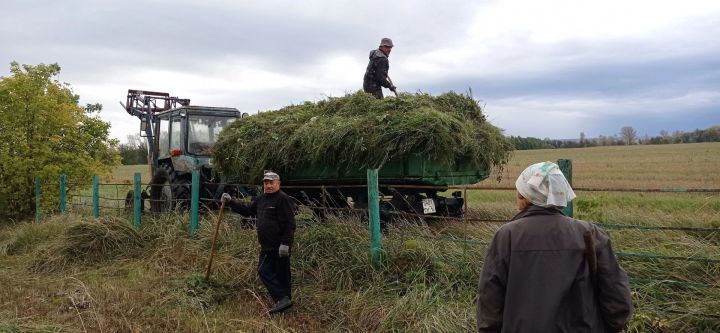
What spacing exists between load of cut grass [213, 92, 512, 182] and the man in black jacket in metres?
0.82

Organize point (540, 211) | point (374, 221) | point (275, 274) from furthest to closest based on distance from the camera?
1. point (374, 221)
2. point (275, 274)
3. point (540, 211)

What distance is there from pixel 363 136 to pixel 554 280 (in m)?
4.71

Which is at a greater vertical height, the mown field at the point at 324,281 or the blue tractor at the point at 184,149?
the blue tractor at the point at 184,149

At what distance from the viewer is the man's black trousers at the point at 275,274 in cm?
556

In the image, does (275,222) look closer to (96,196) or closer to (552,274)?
(552,274)

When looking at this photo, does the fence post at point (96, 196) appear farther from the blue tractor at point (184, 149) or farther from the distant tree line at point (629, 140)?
the distant tree line at point (629, 140)

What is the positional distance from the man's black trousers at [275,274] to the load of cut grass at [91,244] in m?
3.42

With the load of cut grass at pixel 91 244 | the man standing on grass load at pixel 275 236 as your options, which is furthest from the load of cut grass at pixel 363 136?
the load of cut grass at pixel 91 244

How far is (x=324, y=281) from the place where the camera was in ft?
19.8

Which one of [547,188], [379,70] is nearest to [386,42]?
[379,70]

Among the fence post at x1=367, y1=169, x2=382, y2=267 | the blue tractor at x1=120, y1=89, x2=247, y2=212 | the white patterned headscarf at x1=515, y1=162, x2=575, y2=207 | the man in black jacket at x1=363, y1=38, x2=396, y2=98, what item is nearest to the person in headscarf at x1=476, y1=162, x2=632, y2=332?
the white patterned headscarf at x1=515, y1=162, x2=575, y2=207

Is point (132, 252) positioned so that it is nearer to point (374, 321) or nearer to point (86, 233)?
point (86, 233)

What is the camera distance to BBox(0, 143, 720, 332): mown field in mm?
4375

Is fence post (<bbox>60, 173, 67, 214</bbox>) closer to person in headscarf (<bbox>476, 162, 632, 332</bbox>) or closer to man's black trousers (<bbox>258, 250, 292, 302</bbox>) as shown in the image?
man's black trousers (<bbox>258, 250, 292, 302</bbox>)
